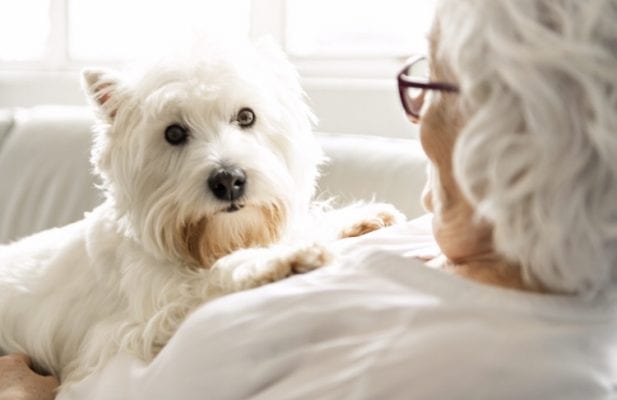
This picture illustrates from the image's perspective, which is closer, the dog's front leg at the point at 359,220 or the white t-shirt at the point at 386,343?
the white t-shirt at the point at 386,343

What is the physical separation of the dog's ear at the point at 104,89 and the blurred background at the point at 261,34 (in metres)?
0.48

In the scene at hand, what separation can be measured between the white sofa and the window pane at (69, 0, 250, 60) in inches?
28.9

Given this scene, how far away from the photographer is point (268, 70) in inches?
61.4

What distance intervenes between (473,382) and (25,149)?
1.92 meters

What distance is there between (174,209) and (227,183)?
4.6 inches

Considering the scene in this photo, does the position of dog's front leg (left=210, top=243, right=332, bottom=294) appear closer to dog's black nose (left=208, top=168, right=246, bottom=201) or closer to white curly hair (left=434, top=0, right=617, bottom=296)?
dog's black nose (left=208, top=168, right=246, bottom=201)

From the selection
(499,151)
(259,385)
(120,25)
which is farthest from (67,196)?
(499,151)

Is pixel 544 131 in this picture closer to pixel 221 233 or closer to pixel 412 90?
pixel 412 90

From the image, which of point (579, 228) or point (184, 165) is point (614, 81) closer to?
point (579, 228)

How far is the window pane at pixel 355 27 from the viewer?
2.67 m

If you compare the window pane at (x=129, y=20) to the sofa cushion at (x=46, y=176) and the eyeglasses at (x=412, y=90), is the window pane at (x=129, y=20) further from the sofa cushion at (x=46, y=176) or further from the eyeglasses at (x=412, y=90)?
the eyeglasses at (x=412, y=90)

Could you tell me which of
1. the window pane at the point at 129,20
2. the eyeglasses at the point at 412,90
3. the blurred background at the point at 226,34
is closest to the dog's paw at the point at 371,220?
the blurred background at the point at 226,34

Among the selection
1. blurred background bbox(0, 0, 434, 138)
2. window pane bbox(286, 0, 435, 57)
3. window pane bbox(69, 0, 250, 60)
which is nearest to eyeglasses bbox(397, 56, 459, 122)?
blurred background bbox(0, 0, 434, 138)

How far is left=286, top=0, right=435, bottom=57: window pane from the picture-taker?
2.67 m
